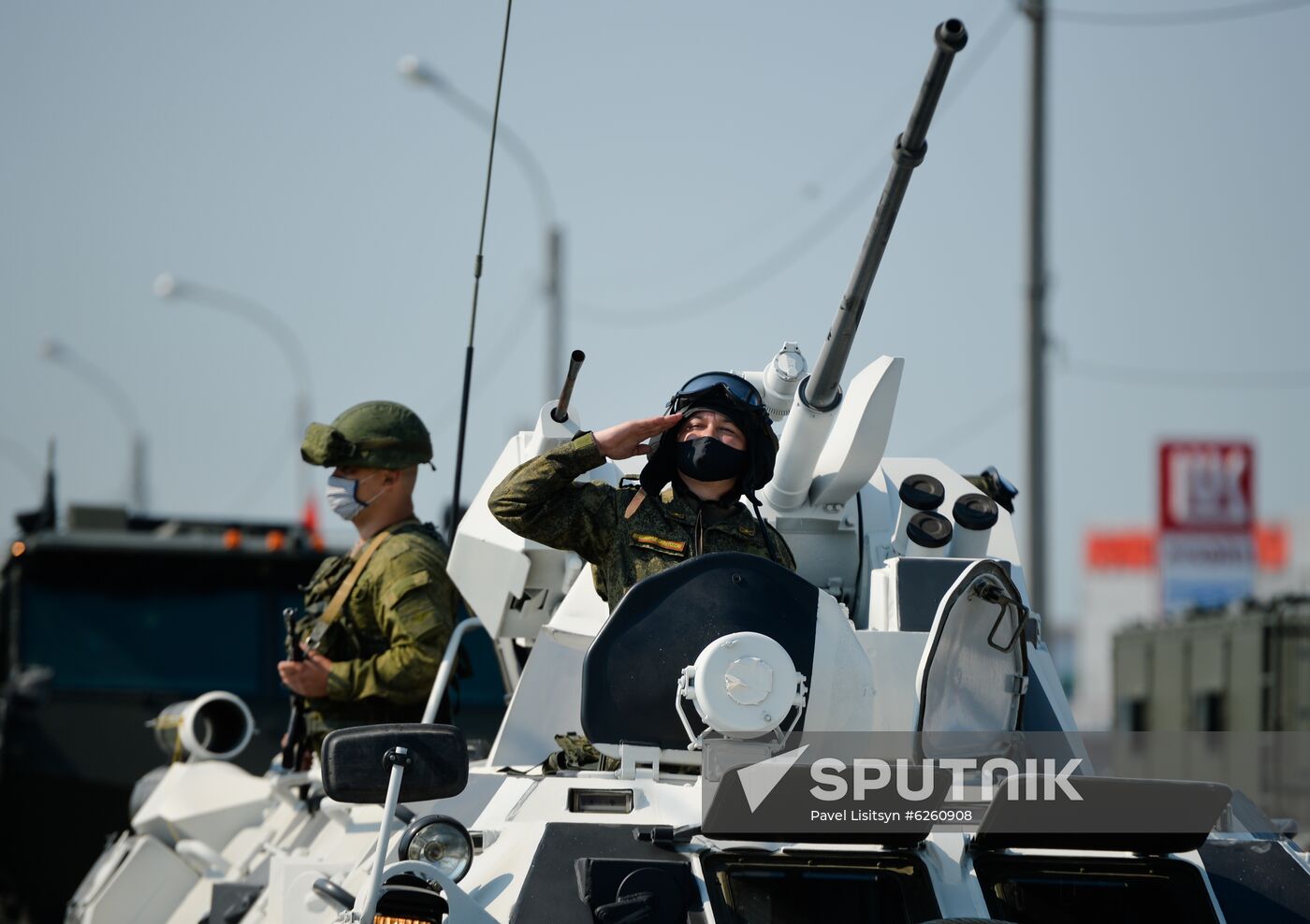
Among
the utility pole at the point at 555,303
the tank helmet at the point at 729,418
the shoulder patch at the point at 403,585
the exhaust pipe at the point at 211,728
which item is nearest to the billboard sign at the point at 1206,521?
the utility pole at the point at 555,303

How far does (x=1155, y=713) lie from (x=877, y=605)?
17.2 meters

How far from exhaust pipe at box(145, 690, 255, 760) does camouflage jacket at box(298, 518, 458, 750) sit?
0.95 m

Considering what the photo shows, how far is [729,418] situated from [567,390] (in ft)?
2.52

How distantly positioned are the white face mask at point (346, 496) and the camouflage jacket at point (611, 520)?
1.72m

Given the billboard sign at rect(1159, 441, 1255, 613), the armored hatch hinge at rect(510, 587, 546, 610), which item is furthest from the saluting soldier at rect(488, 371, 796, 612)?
the billboard sign at rect(1159, 441, 1255, 613)

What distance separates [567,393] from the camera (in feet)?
20.8

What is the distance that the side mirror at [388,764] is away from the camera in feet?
14.5

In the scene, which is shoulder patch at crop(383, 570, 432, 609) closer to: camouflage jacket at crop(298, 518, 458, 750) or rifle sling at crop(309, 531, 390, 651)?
camouflage jacket at crop(298, 518, 458, 750)

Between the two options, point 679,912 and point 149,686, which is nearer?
point 679,912

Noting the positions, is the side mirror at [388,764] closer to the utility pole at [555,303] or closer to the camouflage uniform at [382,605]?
the camouflage uniform at [382,605]

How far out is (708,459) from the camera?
5648 mm

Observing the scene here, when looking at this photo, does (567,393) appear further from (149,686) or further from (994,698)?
(149,686)

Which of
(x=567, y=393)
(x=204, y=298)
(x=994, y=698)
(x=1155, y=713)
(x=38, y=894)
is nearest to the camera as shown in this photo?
(x=994, y=698)

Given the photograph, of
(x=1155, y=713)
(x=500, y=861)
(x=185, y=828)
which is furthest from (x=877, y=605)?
(x=1155, y=713)
